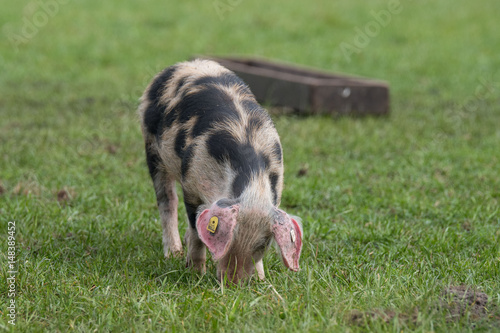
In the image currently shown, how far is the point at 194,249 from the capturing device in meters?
4.47

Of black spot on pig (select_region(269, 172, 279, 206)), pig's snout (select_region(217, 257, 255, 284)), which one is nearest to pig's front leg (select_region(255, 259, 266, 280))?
pig's snout (select_region(217, 257, 255, 284))

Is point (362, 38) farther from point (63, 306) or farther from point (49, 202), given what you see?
point (63, 306)

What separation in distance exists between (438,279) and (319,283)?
782mm

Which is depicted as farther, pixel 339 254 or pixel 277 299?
pixel 339 254

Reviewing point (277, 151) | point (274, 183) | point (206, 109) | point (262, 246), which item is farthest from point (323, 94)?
point (262, 246)

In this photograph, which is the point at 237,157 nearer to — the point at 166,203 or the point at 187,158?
the point at 187,158

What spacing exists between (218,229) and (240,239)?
212 millimetres

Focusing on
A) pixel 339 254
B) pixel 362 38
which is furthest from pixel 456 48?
pixel 339 254

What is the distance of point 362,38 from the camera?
15922mm

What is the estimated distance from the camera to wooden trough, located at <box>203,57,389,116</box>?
374 inches

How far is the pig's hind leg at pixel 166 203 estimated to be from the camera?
505 cm

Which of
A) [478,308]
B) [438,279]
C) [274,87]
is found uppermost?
[478,308]

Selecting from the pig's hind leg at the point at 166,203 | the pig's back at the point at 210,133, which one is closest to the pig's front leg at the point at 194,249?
the pig's back at the point at 210,133

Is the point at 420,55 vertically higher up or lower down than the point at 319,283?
lower down
